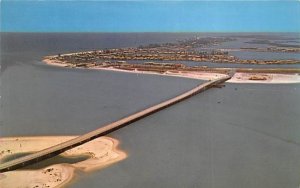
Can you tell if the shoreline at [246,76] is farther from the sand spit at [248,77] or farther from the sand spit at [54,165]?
the sand spit at [54,165]

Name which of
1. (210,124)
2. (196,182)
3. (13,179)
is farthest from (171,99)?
(13,179)

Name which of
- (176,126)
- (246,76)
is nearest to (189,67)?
(246,76)

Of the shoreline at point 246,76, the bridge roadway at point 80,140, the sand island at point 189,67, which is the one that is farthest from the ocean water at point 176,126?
the sand island at point 189,67

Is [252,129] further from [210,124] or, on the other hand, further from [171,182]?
[171,182]

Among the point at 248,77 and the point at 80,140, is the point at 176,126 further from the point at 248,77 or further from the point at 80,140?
the point at 248,77

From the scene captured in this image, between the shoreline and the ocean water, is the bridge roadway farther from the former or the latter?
the shoreline
